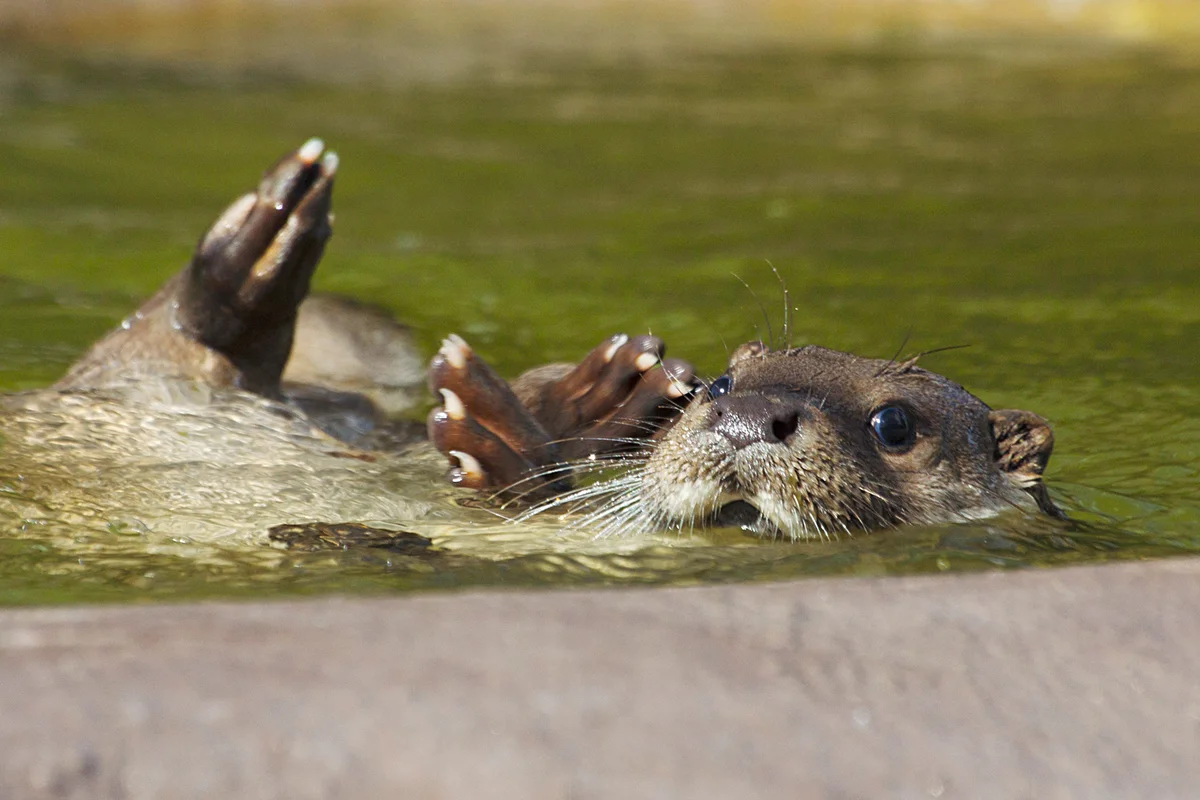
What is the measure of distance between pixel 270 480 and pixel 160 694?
1528mm

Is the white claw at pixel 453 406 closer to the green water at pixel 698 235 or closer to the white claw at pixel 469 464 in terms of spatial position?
the white claw at pixel 469 464

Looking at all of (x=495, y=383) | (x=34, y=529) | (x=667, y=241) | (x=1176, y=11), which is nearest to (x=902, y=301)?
(x=667, y=241)

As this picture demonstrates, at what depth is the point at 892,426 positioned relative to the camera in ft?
9.77

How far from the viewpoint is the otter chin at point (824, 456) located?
2.72 m

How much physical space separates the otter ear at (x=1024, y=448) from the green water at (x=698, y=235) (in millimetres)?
131

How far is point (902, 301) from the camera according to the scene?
5125mm

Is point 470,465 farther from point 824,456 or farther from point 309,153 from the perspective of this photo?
point 309,153

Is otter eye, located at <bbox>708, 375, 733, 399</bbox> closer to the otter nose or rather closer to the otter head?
the otter head

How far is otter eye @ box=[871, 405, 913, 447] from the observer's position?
2963 mm

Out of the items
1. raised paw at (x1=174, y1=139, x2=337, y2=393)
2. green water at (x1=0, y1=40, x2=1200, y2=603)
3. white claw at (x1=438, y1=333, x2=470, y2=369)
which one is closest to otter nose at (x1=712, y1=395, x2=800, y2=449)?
green water at (x1=0, y1=40, x2=1200, y2=603)

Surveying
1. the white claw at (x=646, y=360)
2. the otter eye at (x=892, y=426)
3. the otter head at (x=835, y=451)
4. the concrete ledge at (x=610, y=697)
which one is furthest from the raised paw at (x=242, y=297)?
the concrete ledge at (x=610, y=697)

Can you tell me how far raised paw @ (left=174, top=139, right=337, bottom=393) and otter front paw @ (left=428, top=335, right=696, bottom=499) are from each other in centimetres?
65

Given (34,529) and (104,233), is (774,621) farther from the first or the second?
(104,233)

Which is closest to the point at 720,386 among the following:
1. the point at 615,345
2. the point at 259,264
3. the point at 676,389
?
the point at 676,389
